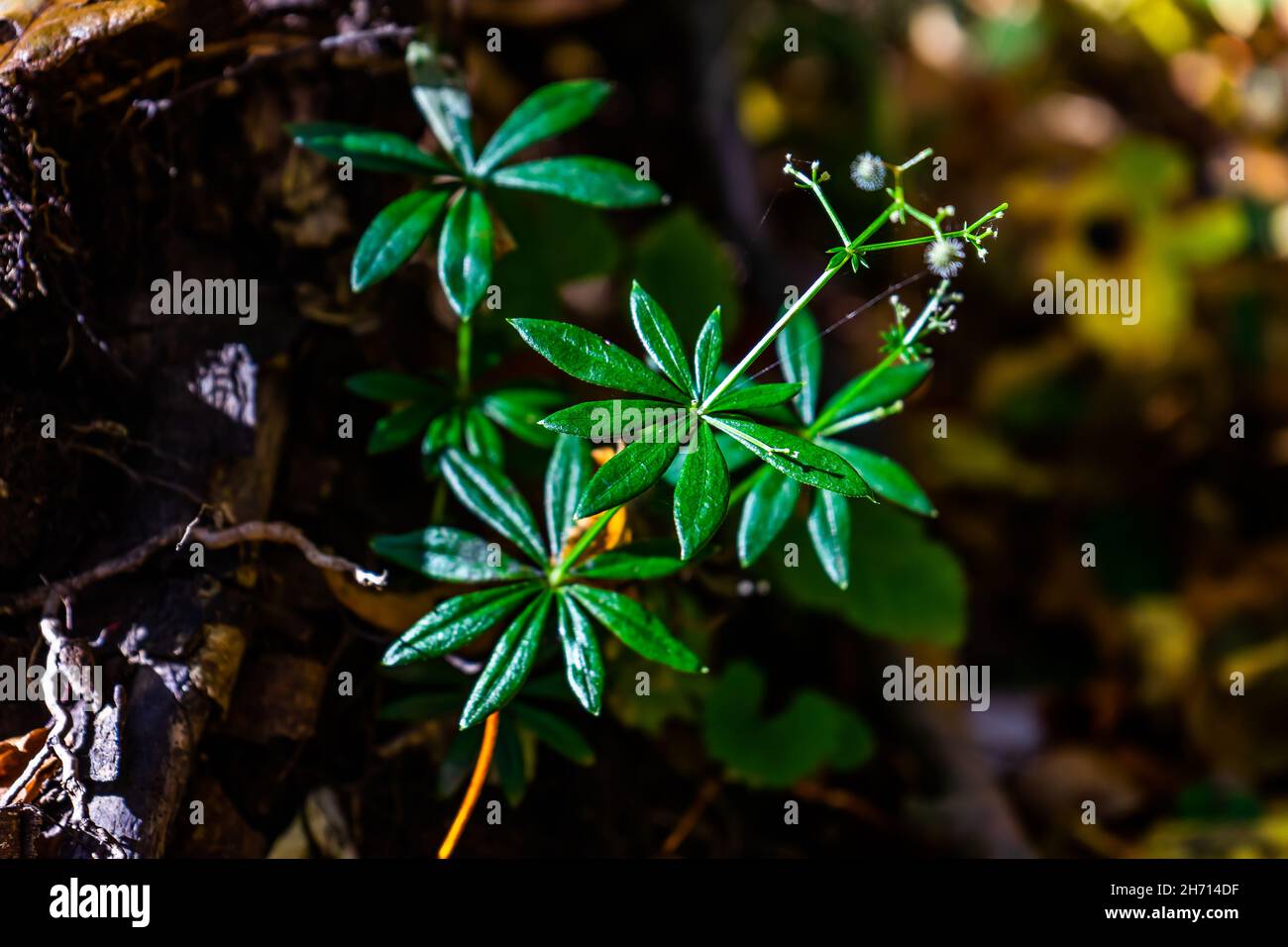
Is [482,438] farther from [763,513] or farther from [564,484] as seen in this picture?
[763,513]

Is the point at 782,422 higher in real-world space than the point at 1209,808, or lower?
higher

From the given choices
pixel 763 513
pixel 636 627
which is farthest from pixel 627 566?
pixel 763 513

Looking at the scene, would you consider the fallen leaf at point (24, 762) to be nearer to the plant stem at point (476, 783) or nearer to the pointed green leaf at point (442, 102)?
the plant stem at point (476, 783)

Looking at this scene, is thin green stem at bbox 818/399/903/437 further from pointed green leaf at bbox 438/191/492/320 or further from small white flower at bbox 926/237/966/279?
pointed green leaf at bbox 438/191/492/320

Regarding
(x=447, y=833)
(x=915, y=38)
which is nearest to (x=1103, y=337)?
(x=915, y=38)

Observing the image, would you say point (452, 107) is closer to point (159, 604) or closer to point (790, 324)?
point (790, 324)
